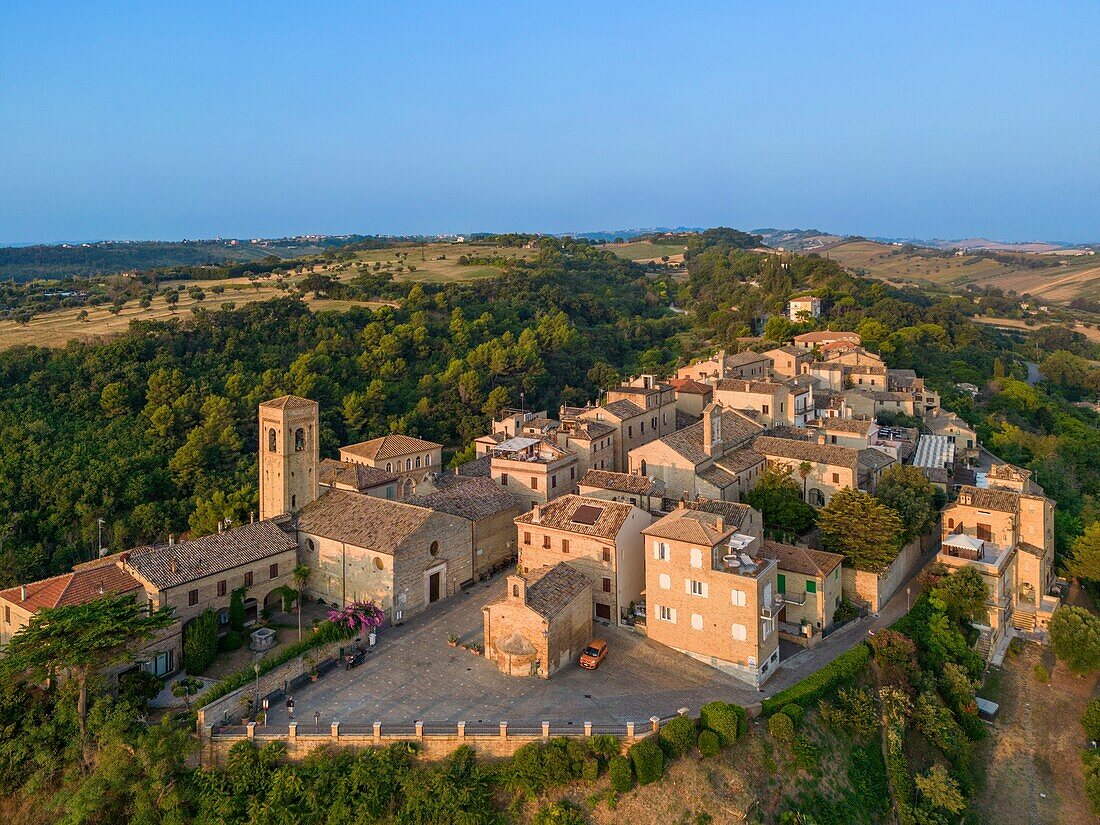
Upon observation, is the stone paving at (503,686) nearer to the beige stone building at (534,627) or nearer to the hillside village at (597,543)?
the beige stone building at (534,627)

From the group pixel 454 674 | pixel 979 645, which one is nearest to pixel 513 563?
pixel 454 674

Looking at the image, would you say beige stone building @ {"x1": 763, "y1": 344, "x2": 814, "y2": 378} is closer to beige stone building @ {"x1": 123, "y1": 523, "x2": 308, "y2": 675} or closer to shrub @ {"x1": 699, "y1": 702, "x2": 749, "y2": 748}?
shrub @ {"x1": 699, "y1": 702, "x2": 749, "y2": 748}

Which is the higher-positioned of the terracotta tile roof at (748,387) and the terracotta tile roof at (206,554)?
the terracotta tile roof at (748,387)

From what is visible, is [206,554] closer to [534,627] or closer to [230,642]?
[230,642]

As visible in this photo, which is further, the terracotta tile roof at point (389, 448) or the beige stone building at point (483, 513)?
the terracotta tile roof at point (389, 448)

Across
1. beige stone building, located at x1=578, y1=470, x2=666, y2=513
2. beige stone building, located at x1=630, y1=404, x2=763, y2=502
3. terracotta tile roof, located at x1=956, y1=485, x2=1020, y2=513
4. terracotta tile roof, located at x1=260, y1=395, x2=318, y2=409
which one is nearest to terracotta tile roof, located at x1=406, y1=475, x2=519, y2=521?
beige stone building, located at x1=578, y1=470, x2=666, y2=513

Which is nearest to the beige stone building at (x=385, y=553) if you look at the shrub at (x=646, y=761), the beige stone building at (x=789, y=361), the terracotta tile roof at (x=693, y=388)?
the shrub at (x=646, y=761)

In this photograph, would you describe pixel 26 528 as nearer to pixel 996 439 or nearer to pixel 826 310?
pixel 996 439
